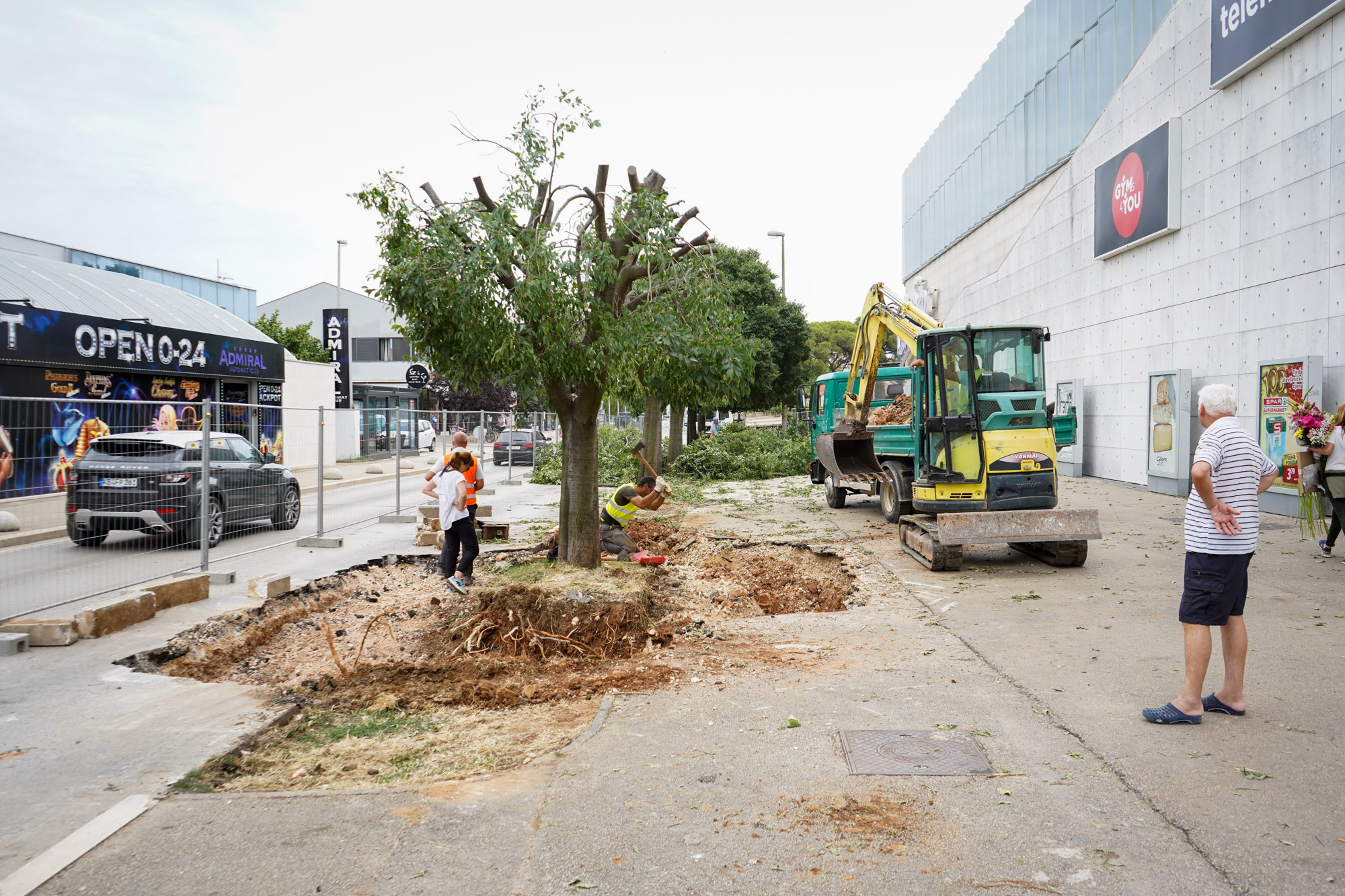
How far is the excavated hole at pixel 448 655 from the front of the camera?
15.2ft

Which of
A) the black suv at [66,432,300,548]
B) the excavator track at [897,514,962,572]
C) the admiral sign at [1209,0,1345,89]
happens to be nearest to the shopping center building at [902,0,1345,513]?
the admiral sign at [1209,0,1345,89]

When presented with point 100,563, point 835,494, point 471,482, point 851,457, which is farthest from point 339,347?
point 100,563

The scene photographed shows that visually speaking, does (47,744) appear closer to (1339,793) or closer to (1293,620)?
(1339,793)

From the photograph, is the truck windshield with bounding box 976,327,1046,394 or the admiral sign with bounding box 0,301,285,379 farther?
the admiral sign with bounding box 0,301,285,379

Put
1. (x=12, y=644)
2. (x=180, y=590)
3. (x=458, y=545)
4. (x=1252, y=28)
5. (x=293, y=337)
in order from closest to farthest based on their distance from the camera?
(x=12, y=644) → (x=180, y=590) → (x=458, y=545) → (x=1252, y=28) → (x=293, y=337)

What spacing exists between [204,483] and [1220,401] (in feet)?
28.9

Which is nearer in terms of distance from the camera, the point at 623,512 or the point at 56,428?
the point at 56,428

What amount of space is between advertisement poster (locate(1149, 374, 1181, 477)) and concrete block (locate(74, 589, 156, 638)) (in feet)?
56.7

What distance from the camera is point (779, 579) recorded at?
10.3 metres

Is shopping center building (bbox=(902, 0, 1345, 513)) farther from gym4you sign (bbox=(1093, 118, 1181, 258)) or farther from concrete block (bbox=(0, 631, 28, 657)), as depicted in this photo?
concrete block (bbox=(0, 631, 28, 657))

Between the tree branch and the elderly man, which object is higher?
the tree branch

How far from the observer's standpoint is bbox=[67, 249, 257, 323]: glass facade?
51719mm

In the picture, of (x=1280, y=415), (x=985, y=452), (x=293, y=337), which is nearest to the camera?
(x=985, y=452)

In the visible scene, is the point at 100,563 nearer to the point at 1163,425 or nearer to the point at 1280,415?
the point at 1280,415
